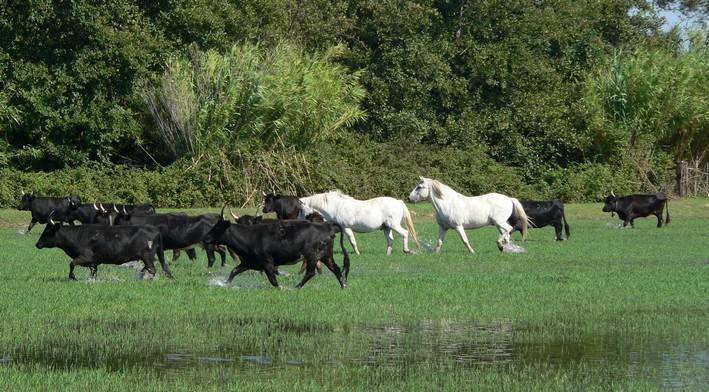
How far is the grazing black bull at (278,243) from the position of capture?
666 inches

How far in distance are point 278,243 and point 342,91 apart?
27414 millimetres

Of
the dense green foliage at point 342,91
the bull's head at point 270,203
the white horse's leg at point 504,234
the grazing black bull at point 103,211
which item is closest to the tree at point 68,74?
the dense green foliage at point 342,91

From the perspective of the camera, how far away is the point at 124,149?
43062 mm

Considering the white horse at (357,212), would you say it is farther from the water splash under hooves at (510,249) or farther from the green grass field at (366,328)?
the green grass field at (366,328)

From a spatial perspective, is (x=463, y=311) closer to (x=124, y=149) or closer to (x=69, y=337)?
(x=69, y=337)

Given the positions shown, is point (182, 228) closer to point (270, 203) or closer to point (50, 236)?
point (50, 236)

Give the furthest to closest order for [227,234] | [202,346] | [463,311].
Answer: [227,234] < [463,311] < [202,346]

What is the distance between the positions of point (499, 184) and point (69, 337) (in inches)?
1296

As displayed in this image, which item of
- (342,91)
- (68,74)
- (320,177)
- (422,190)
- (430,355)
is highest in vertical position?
(68,74)

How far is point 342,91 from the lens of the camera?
144ft

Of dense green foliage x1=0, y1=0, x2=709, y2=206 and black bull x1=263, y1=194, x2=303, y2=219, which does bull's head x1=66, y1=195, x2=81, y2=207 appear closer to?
dense green foliage x1=0, y1=0, x2=709, y2=206

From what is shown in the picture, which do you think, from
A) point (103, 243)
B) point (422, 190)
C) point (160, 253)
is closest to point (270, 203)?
point (422, 190)

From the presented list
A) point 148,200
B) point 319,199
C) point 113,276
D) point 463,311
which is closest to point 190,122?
point 148,200

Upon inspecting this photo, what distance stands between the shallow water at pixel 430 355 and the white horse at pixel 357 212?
10.4 metres
